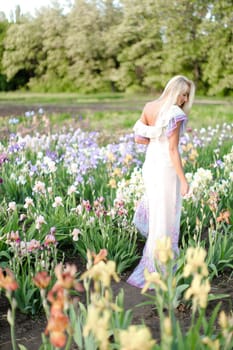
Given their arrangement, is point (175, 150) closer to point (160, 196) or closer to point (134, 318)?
point (160, 196)

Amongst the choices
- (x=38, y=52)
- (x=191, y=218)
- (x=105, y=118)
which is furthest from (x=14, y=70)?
(x=191, y=218)

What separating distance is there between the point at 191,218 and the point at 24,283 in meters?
1.88

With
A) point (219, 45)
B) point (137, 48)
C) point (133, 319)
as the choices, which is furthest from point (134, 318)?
point (137, 48)

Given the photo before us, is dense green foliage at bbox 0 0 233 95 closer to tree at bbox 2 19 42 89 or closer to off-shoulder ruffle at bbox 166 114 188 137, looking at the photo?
A: tree at bbox 2 19 42 89

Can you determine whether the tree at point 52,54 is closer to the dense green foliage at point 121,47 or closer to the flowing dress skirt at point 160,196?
the dense green foliage at point 121,47

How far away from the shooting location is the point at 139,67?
1369 inches

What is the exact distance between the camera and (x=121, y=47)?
118ft

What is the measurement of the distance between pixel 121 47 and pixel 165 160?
109 ft

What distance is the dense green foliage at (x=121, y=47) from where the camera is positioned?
2933 cm

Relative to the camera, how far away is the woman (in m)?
3.77

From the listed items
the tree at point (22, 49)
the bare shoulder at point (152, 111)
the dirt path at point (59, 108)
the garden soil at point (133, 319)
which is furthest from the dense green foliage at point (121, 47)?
the garden soil at point (133, 319)

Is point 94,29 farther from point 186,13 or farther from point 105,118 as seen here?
point 105,118

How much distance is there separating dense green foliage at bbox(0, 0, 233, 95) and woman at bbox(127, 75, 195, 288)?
23737mm

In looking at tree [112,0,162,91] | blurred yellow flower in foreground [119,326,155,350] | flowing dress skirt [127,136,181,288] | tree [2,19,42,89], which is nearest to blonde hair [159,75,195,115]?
flowing dress skirt [127,136,181,288]
